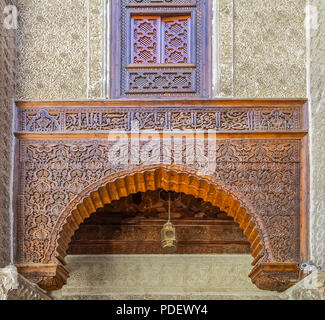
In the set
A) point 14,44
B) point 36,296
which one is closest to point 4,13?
point 14,44

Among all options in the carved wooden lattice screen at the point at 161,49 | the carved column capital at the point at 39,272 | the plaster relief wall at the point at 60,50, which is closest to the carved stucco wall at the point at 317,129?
the carved wooden lattice screen at the point at 161,49

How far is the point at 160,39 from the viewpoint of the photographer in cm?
586

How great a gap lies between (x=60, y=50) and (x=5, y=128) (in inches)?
31.9

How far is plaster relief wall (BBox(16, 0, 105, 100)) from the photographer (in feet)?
18.5

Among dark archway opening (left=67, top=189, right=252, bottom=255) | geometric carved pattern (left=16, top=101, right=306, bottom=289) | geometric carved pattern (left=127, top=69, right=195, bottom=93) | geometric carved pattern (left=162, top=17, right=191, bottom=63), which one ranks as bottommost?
dark archway opening (left=67, top=189, right=252, bottom=255)

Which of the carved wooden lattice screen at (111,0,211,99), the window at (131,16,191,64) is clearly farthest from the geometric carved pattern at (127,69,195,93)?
the window at (131,16,191,64)

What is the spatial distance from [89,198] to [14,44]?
4.53 ft

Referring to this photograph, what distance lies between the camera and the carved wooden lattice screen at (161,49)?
5699 millimetres

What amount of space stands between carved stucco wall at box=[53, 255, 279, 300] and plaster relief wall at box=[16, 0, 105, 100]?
2532 mm

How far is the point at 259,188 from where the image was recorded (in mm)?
5426

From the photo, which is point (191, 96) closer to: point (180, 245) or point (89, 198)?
point (89, 198)

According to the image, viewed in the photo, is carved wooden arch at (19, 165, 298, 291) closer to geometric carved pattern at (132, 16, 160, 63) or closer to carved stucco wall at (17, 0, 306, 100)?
carved stucco wall at (17, 0, 306, 100)

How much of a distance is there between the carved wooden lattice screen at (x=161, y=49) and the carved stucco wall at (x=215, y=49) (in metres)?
0.11

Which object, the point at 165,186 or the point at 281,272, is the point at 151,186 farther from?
the point at 281,272
